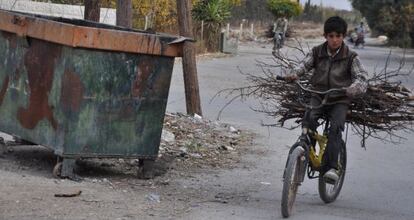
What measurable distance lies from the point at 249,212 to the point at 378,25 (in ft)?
225

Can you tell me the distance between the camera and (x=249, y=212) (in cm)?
761

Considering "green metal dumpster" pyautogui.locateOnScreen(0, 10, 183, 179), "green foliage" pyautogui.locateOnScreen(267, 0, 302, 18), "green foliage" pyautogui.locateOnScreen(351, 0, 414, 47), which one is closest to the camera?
"green metal dumpster" pyautogui.locateOnScreen(0, 10, 183, 179)

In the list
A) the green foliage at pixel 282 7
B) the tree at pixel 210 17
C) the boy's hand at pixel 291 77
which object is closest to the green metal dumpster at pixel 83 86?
the boy's hand at pixel 291 77

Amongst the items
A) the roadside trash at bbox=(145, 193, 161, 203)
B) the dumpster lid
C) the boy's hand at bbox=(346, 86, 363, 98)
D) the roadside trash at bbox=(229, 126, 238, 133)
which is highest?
the dumpster lid

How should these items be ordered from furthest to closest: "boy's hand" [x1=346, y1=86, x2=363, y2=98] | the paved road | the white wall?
the white wall
the paved road
"boy's hand" [x1=346, y1=86, x2=363, y2=98]

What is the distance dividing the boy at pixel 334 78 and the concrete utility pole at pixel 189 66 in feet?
17.2

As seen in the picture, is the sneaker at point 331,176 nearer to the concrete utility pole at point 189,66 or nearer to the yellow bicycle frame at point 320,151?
the yellow bicycle frame at point 320,151

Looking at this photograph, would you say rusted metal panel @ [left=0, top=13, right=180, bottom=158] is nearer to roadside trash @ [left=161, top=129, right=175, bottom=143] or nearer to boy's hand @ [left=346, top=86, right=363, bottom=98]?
boy's hand @ [left=346, top=86, right=363, bottom=98]

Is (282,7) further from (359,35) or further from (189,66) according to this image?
(189,66)

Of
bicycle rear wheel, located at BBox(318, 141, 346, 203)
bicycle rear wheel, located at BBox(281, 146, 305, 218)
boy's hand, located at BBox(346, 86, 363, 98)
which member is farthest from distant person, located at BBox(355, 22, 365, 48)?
bicycle rear wheel, located at BBox(281, 146, 305, 218)

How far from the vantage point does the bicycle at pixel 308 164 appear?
7219 millimetres

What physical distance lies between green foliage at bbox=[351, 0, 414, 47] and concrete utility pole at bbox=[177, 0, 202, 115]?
49746 millimetres

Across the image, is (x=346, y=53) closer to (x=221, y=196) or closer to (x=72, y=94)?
(x=221, y=196)

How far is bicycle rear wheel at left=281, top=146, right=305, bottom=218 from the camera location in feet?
23.5
